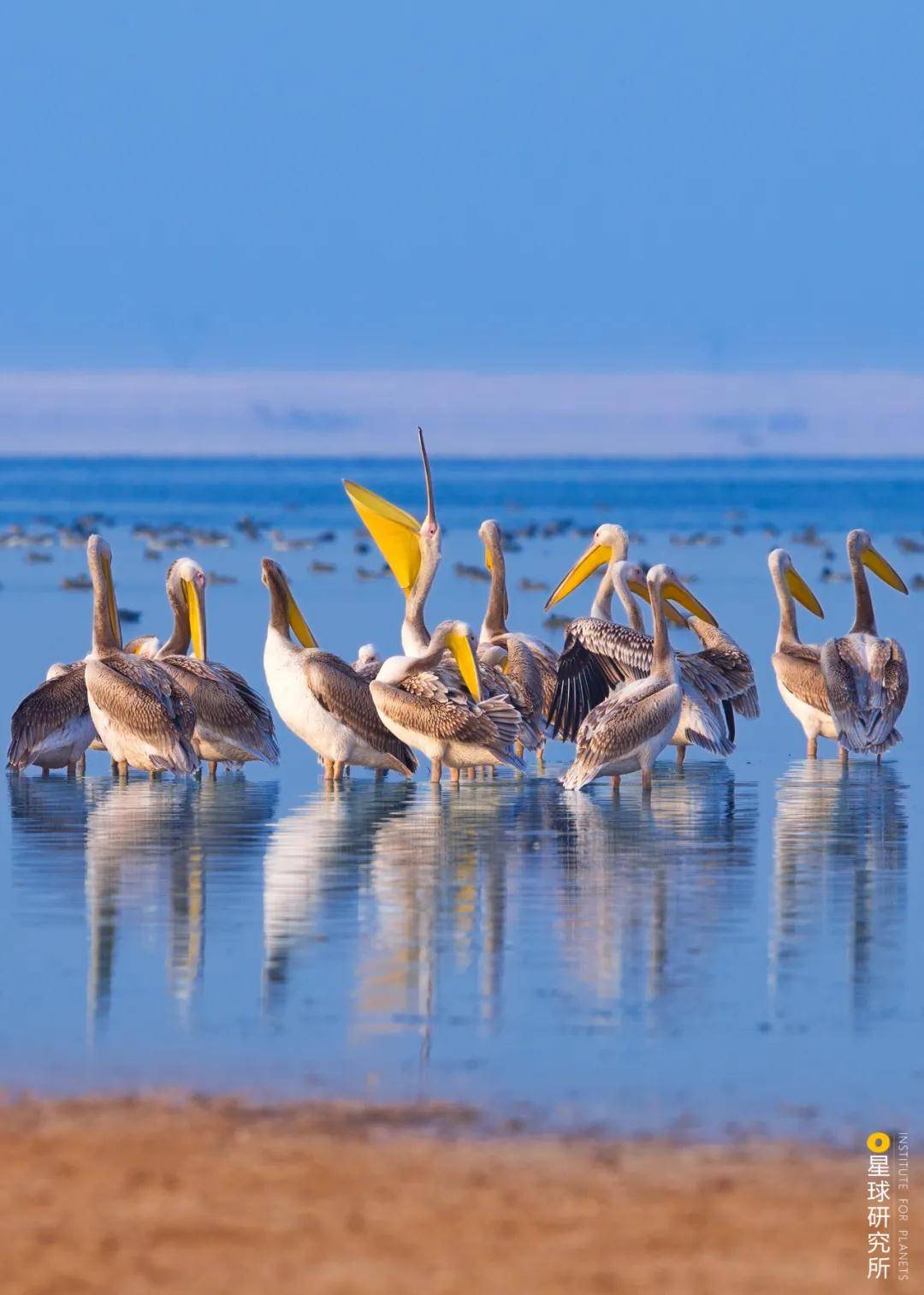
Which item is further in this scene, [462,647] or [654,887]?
[462,647]

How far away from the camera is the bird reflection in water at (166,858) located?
303 inches

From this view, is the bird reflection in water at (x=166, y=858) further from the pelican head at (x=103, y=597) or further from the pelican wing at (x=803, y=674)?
the pelican wing at (x=803, y=674)

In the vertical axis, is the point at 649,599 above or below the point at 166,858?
above

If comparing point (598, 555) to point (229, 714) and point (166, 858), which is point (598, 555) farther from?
point (166, 858)

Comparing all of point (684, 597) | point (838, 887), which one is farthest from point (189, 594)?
point (838, 887)

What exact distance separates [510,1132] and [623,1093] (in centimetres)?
44

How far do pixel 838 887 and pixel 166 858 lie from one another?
9.00 feet

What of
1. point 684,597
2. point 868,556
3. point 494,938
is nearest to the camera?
point 494,938

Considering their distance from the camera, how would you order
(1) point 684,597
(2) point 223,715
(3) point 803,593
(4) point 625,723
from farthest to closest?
(3) point 803,593
(1) point 684,597
(2) point 223,715
(4) point 625,723

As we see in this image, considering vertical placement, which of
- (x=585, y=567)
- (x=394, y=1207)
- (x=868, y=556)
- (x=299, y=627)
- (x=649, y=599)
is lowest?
(x=394, y=1207)

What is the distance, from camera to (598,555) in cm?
1612

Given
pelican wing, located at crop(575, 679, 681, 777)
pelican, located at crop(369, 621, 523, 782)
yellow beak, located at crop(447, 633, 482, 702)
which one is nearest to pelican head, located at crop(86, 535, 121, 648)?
pelican, located at crop(369, 621, 523, 782)

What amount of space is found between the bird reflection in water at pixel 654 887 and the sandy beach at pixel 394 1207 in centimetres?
132

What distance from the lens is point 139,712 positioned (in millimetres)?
12156
